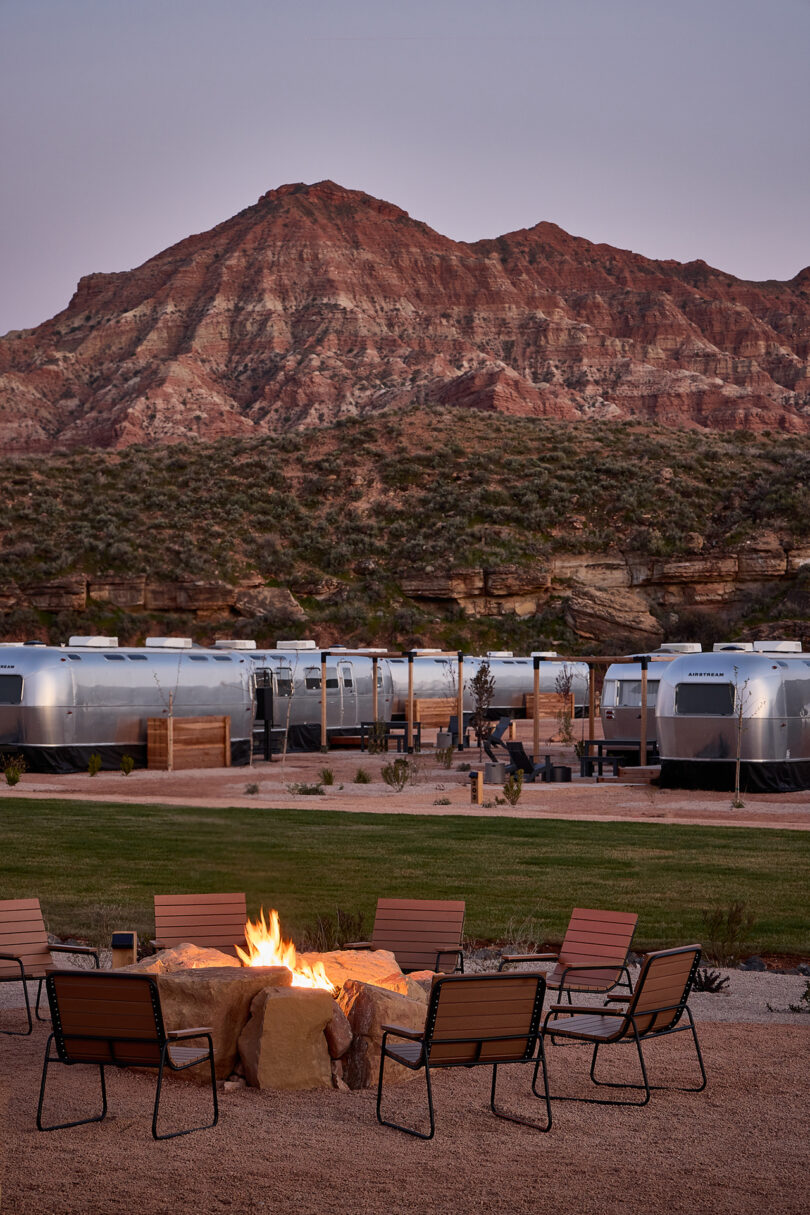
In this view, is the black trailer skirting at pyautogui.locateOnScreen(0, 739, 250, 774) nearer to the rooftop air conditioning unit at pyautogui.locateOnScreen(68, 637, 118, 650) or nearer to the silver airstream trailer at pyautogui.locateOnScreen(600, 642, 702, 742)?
the rooftop air conditioning unit at pyautogui.locateOnScreen(68, 637, 118, 650)

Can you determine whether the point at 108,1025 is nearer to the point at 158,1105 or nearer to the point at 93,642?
the point at 158,1105

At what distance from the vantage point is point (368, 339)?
11231cm

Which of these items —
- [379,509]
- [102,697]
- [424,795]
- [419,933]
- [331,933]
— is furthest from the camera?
[379,509]

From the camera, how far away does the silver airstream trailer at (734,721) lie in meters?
23.9

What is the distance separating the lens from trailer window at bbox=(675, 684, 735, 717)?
78.4 feet

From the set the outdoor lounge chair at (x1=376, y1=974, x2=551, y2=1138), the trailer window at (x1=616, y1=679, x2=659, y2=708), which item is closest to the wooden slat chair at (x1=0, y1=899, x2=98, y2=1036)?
the outdoor lounge chair at (x1=376, y1=974, x2=551, y2=1138)

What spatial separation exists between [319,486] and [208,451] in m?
7.01

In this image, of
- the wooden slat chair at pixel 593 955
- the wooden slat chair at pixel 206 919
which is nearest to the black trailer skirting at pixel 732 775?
the wooden slat chair at pixel 593 955

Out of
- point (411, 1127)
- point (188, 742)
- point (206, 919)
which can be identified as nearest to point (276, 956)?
point (206, 919)

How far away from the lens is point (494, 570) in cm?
5228

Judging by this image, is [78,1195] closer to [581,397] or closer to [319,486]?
[319,486]

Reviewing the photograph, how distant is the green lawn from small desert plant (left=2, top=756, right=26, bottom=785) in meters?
4.23

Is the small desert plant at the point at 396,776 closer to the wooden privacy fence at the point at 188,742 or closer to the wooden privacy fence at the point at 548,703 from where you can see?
the wooden privacy fence at the point at 188,742

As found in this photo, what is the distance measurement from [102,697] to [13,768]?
346 cm
